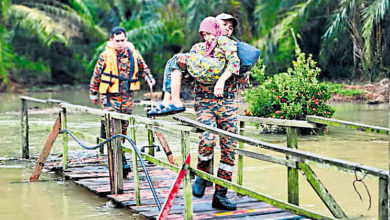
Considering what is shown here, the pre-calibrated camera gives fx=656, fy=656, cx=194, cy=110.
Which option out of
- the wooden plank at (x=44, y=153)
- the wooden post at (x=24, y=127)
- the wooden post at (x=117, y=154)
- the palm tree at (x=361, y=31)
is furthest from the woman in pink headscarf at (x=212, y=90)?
the palm tree at (x=361, y=31)

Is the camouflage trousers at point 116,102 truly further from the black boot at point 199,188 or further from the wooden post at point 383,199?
the wooden post at point 383,199

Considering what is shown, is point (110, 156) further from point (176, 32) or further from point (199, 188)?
point (176, 32)

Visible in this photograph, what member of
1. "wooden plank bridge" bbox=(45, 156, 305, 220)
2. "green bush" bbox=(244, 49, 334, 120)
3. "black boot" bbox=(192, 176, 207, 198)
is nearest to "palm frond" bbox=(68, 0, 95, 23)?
"green bush" bbox=(244, 49, 334, 120)

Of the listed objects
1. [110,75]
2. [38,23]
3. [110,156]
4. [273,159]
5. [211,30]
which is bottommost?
[110,156]

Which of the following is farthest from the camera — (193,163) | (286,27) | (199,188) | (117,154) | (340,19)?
(286,27)

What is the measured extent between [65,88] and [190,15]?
915 centimetres

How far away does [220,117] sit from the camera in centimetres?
588

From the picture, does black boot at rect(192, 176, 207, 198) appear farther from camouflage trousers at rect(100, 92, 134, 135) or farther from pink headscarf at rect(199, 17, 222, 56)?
camouflage trousers at rect(100, 92, 134, 135)

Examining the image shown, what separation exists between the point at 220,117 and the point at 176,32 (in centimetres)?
2437

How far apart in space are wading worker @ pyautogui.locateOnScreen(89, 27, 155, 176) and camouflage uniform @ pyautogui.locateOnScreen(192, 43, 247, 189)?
2.07 meters

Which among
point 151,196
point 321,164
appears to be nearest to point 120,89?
point 151,196

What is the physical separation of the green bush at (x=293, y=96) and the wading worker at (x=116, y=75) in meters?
4.63

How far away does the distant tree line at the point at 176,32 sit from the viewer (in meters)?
21.1

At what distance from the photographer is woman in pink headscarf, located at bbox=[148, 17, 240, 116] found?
5.62 m
